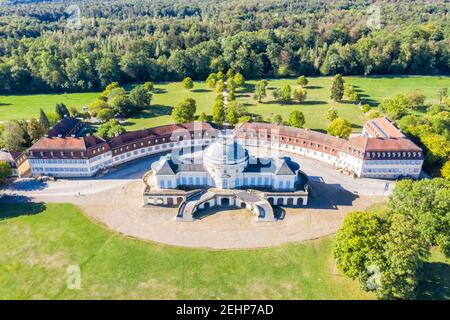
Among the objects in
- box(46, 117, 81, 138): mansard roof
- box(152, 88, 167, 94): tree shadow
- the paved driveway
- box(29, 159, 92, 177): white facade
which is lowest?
the paved driveway

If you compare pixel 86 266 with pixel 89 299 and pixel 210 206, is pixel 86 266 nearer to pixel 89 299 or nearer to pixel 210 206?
pixel 89 299

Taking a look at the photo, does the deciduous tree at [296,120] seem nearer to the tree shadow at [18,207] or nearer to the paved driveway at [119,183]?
the paved driveway at [119,183]

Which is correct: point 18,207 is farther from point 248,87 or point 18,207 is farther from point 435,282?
point 248,87

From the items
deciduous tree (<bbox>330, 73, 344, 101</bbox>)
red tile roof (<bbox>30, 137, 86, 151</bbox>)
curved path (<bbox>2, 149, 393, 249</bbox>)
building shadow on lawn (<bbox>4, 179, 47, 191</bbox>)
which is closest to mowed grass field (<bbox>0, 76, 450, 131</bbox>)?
deciduous tree (<bbox>330, 73, 344, 101</bbox>)

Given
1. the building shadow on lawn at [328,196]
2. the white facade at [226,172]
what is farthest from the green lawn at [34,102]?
the building shadow on lawn at [328,196]

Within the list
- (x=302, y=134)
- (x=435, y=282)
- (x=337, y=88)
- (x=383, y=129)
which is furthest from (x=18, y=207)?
(x=337, y=88)

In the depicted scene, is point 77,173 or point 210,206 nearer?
point 210,206

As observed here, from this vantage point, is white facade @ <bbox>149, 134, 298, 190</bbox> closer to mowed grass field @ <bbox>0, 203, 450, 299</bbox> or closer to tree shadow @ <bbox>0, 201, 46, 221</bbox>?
mowed grass field @ <bbox>0, 203, 450, 299</bbox>
